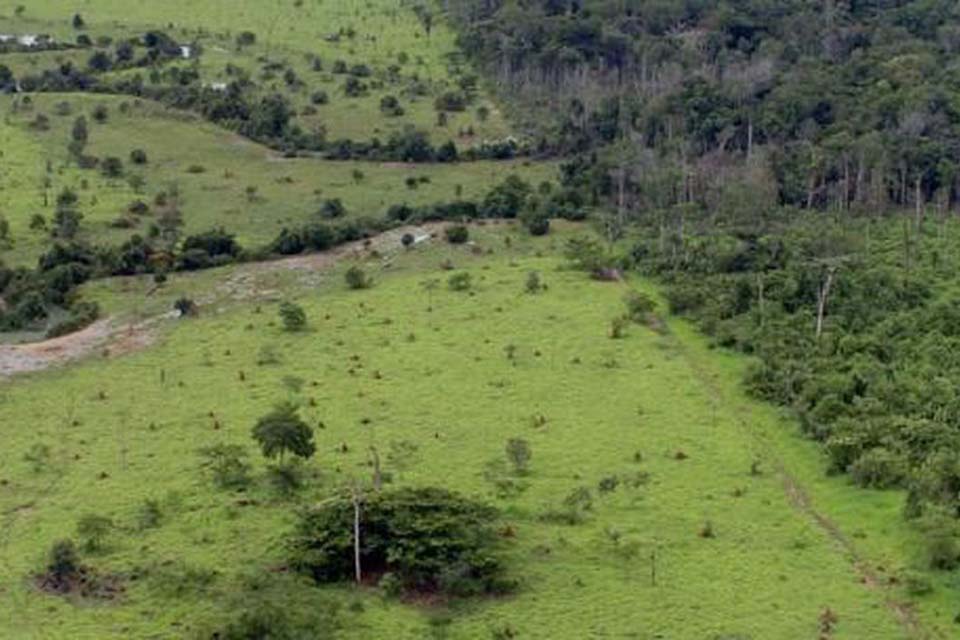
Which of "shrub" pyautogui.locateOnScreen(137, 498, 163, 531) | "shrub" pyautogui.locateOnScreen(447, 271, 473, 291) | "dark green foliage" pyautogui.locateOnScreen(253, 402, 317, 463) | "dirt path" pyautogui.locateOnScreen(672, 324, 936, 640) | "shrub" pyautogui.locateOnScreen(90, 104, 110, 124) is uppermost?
"shrub" pyautogui.locateOnScreen(90, 104, 110, 124)

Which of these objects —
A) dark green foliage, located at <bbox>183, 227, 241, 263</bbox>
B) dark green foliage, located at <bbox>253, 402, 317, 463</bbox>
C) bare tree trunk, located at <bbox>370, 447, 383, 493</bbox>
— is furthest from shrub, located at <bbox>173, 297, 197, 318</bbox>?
dark green foliage, located at <bbox>253, 402, 317, 463</bbox>

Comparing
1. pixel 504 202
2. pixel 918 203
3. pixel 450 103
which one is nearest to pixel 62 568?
pixel 504 202

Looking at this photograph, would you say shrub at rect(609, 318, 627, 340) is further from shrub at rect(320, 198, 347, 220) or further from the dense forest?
shrub at rect(320, 198, 347, 220)

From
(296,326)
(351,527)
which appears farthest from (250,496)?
(296,326)

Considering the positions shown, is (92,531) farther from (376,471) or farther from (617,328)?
(617,328)

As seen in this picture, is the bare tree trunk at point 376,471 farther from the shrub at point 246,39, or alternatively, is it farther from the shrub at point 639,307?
the shrub at point 246,39

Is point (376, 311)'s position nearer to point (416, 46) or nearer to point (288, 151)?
point (288, 151)

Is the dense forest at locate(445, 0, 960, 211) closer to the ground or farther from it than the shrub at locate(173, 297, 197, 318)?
farther from it
